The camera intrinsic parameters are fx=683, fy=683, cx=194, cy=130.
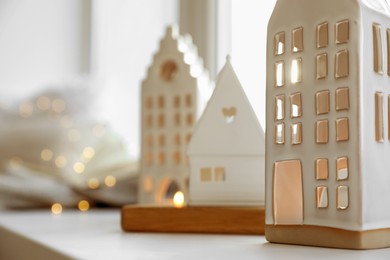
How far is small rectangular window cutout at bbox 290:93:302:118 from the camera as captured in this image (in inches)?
28.7

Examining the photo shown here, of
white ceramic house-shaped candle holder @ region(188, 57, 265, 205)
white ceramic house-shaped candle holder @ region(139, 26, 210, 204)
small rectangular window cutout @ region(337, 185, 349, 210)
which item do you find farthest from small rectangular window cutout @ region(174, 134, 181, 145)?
small rectangular window cutout @ region(337, 185, 349, 210)

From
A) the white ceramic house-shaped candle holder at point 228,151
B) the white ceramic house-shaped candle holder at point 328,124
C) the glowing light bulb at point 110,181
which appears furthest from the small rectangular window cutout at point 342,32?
the glowing light bulb at point 110,181

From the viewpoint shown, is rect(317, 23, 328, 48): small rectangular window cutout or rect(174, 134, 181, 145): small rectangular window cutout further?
rect(174, 134, 181, 145): small rectangular window cutout

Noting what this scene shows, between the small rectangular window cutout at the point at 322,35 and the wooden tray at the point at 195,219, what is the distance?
0.26 meters

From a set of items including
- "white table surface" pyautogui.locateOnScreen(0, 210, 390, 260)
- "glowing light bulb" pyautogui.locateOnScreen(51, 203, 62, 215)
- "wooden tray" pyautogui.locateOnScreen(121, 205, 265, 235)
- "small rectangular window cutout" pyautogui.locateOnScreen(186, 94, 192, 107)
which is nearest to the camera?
"white table surface" pyautogui.locateOnScreen(0, 210, 390, 260)

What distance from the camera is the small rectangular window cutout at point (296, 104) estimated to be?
729mm

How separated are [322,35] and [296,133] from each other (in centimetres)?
11

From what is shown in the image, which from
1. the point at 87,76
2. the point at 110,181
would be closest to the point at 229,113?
the point at 110,181

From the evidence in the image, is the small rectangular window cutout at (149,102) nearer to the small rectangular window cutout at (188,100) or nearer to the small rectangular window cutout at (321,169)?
the small rectangular window cutout at (188,100)

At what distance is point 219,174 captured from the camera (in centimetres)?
A: 96

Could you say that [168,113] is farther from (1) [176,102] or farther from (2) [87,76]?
(2) [87,76]

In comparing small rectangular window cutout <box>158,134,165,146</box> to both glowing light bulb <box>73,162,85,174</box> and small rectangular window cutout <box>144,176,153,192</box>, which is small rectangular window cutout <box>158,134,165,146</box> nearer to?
small rectangular window cutout <box>144,176,153,192</box>

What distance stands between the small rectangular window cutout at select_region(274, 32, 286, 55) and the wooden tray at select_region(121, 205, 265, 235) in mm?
222

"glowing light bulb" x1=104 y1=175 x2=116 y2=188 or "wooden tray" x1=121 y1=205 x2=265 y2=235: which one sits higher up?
"glowing light bulb" x1=104 y1=175 x2=116 y2=188
